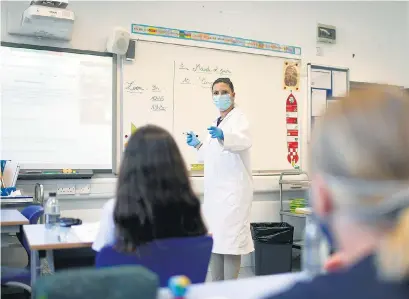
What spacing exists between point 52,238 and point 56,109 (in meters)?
1.66

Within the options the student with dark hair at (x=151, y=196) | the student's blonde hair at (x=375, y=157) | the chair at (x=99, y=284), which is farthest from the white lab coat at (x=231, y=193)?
the student's blonde hair at (x=375, y=157)

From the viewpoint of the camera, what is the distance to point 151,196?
1.47 meters

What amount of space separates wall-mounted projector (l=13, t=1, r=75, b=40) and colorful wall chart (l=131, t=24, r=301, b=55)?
0.59 meters

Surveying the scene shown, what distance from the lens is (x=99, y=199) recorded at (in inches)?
141

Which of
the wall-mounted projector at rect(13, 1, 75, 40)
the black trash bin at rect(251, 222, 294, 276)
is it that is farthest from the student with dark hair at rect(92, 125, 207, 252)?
the black trash bin at rect(251, 222, 294, 276)

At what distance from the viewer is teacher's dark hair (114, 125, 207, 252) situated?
147 centimetres

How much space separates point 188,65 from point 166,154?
2.45 metres

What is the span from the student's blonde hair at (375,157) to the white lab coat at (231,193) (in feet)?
7.86

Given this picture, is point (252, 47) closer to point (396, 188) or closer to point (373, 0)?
point (373, 0)

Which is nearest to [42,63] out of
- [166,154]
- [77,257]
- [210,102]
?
[210,102]

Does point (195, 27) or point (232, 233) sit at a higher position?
point (195, 27)

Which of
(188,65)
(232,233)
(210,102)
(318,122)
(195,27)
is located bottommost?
(232,233)

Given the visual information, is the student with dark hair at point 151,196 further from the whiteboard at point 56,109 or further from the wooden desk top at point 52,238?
the whiteboard at point 56,109

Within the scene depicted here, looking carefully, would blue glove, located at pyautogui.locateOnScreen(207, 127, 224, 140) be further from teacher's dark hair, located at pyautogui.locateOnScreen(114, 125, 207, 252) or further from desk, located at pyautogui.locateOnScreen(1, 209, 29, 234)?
teacher's dark hair, located at pyautogui.locateOnScreen(114, 125, 207, 252)
